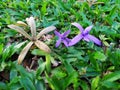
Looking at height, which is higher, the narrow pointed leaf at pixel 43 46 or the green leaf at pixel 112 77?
the narrow pointed leaf at pixel 43 46

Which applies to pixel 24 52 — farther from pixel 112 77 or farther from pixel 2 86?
pixel 112 77

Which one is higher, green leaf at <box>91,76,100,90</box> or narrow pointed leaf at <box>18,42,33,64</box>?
narrow pointed leaf at <box>18,42,33,64</box>

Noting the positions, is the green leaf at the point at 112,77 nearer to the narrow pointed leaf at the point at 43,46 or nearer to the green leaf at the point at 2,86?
the narrow pointed leaf at the point at 43,46

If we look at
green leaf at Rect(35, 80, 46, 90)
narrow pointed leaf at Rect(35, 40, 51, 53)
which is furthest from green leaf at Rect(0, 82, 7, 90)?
narrow pointed leaf at Rect(35, 40, 51, 53)

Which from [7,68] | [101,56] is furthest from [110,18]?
[7,68]

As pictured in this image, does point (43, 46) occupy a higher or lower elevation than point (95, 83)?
higher

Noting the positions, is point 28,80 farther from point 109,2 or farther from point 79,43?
point 109,2

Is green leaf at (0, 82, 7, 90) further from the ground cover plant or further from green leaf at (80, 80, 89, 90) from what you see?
green leaf at (80, 80, 89, 90)

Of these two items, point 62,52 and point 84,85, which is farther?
point 62,52

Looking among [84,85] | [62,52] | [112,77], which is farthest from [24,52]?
[112,77]

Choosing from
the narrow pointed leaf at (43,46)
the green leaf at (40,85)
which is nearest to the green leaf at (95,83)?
the green leaf at (40,85)
